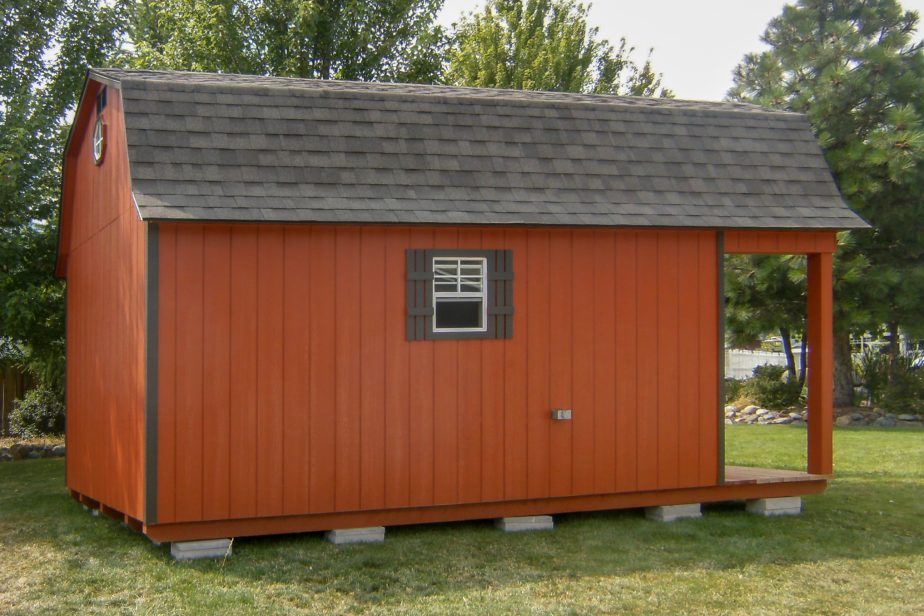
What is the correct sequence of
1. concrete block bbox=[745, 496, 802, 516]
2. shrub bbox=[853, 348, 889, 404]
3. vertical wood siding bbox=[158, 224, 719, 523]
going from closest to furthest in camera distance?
vertical wood siding bbox=[158, 224, 719, 523] → concrete block bbox=[745, 496, 802, 516] → shrub bbox=[853, 348, 889, 404]

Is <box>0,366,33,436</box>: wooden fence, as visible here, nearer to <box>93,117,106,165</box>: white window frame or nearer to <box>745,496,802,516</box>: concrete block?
<box>93,117,106,165</box>: white window frame

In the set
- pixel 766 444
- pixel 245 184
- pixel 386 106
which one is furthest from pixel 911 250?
pixel 245 184

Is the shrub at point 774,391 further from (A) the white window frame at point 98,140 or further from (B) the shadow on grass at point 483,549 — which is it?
(A) the white window frame at point 98,140

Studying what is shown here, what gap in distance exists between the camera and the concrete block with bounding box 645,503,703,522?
381 inches

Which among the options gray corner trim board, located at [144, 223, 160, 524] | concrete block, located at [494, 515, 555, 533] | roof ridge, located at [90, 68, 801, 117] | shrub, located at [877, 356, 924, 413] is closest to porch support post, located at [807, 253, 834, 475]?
roof ridge, located at [90, 68, 801, 117]

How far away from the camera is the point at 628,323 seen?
9.55 metres

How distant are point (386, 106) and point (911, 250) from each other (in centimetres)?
1319

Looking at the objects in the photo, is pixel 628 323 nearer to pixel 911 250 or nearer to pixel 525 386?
pixel 525 386

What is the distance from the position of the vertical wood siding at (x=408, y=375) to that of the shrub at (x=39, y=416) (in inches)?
409

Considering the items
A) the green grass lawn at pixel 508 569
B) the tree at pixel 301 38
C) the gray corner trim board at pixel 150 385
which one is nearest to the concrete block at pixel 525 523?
the green grass lawn at pixel 508 569

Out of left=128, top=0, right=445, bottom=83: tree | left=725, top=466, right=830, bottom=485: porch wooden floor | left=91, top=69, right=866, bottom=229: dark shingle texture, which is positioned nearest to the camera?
left=91, top=69, right=866, bottom=229: dark shingle texture

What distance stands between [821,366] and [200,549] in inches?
220

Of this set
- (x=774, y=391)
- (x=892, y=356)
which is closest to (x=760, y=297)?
(x=774, y=391)

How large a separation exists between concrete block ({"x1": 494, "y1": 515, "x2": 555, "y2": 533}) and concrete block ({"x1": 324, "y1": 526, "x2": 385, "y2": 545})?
1041 mm
